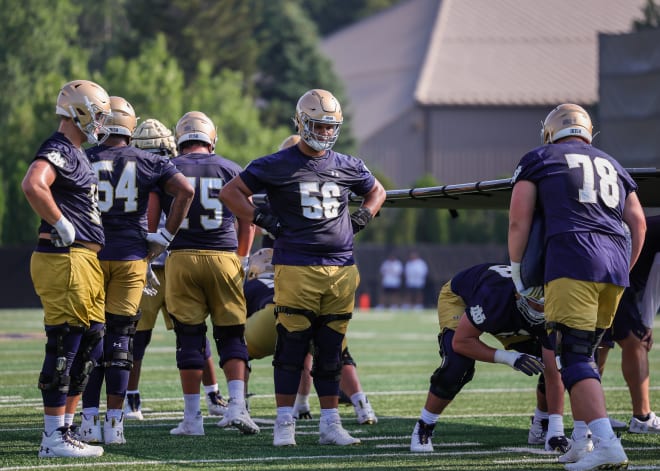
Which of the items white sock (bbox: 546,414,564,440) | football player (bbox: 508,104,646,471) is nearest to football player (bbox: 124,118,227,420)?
white sock (bbox: 546,414,564,440)

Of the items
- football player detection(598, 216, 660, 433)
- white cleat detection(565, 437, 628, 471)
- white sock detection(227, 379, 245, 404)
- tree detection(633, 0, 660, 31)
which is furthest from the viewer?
tree detection(633, 0, 660, 31)

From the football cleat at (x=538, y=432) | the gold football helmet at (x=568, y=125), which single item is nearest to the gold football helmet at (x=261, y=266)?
the football cleat at (x=538, y=432)

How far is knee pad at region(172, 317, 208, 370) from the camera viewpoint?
8.26 metres

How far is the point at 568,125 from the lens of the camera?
6992 millimetres

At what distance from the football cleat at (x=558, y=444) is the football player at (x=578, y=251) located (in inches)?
17.5

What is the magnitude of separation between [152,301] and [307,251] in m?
2.22

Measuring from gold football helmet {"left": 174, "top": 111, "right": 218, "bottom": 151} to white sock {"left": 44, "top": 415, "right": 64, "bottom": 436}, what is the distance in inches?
96.9

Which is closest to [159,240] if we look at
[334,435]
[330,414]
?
[330,414]

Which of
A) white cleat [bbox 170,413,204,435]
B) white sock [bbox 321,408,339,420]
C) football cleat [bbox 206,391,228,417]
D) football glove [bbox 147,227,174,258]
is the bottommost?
football cleat [bbox 206,391,228,417]

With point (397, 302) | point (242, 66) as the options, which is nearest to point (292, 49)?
point (242, 66)

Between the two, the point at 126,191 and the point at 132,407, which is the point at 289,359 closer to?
the point at 126,191

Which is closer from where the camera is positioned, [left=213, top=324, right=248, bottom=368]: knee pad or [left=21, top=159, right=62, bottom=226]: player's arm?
[left=21, top=159, right=62, bottom=226]: player's arm

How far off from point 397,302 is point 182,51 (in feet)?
72.6

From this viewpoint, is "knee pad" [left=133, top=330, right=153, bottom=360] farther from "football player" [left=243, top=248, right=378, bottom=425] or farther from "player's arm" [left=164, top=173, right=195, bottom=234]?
"player's arm" [left=164, top=173, right=195, bottom=234]
